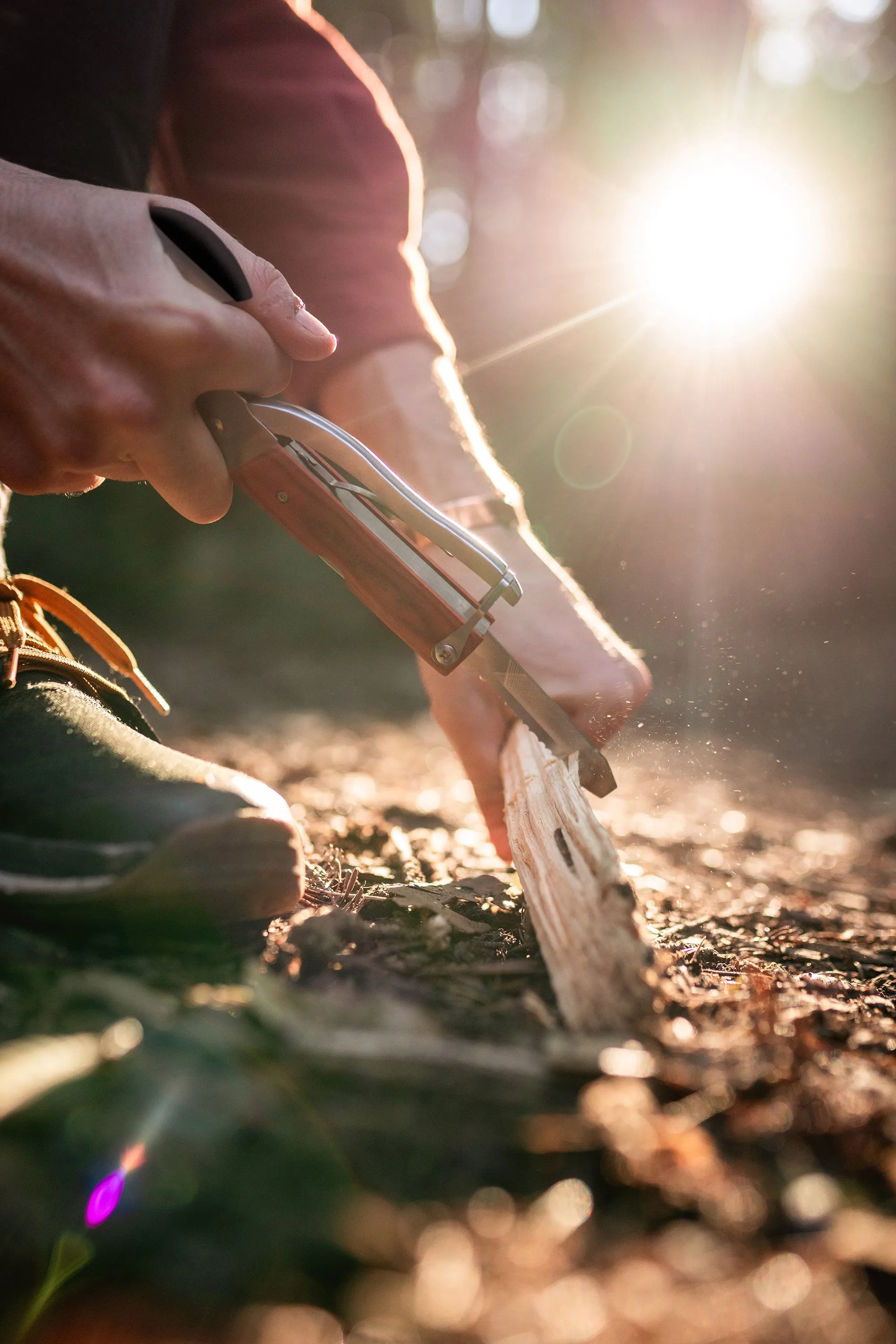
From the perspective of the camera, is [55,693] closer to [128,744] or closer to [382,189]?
[128,744]

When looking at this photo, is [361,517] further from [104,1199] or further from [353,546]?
[104,1199]

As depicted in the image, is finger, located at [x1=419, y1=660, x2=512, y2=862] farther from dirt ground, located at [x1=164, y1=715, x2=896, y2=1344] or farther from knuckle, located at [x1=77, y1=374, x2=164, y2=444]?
knuckle, located at [x1=77, y1=374, x2=164, y2=444]

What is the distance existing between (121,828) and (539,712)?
2.43 ft

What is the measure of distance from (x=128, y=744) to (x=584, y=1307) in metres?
0.94

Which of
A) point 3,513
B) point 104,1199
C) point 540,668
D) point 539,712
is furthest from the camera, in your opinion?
point 3,513

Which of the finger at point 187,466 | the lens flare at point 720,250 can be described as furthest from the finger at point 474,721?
the lens flare at point 720,250

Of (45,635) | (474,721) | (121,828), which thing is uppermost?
(474,721)

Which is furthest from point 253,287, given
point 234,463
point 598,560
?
point 598,560

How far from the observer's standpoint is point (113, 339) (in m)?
1.16

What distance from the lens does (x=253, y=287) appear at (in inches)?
49.7

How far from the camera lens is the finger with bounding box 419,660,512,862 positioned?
1749 millimetres

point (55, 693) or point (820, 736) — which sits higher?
point (820, 736)

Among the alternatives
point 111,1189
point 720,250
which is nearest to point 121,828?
point 111,1189

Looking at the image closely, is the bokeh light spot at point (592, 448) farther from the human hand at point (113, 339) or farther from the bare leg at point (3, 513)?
the human hand at point (113, 339)
